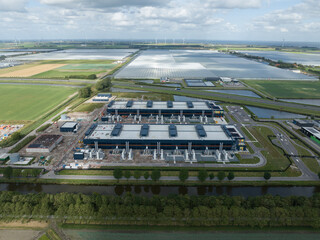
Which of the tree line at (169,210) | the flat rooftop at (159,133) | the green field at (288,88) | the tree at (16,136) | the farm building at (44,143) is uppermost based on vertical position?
the green field at (288,88)

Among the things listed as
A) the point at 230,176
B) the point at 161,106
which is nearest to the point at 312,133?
the point at 230,176

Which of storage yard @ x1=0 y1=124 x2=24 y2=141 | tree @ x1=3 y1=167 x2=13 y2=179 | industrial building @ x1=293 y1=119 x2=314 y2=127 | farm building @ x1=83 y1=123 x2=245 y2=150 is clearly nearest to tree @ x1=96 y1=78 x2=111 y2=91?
storage yard @ x1=0 y1=124 x2=24 y2=141

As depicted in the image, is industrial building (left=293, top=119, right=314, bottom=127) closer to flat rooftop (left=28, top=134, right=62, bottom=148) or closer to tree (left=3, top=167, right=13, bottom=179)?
flat rooftop (left=28, top=134, right=62, bottom=148)

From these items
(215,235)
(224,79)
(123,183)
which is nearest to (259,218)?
(215,235)

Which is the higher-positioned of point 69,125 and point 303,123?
point 303,123

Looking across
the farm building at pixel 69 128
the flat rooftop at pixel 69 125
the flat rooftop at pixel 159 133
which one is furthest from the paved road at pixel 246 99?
the farm building at pixel 69 128

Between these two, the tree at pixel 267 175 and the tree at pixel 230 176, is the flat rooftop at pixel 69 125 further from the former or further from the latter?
the tree at pixel 267 175

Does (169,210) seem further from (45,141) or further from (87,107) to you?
(87,107)

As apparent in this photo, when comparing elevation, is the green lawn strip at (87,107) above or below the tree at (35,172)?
above
